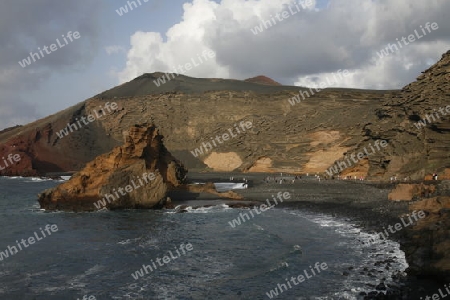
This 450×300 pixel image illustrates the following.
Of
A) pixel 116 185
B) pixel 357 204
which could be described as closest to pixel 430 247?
pixel 357 204

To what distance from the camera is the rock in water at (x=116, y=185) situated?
3603 cm

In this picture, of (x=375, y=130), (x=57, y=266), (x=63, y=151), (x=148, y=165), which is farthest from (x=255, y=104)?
(x=57, y=266)

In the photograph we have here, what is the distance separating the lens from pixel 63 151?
4072 inches

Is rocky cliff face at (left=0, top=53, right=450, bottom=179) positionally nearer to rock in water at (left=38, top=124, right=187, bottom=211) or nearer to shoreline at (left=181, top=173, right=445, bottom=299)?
shoreline at (left=181, top=173, right=445, bottom=299)

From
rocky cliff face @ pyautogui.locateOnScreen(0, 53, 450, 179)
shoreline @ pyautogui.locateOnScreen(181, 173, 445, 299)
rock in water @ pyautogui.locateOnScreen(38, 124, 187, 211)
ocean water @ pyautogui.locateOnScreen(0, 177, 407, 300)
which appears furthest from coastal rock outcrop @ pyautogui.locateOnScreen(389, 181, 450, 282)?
rocky cliff face @ pyautogui.locateOnScreen(0, 53, 450, 179)

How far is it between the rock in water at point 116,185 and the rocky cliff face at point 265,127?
31.7 metres

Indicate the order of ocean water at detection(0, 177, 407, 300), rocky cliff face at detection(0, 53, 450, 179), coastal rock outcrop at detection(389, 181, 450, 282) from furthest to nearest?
1. rocky cliff face at detection(0, 53, 450, 179)
2. ocean water at detection(0, 177, 407, 300)
3. coastal rock outcrop at detection(389, 181, 450, 282)

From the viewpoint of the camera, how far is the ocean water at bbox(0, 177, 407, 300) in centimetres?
1557

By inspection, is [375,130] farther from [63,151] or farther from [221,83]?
[63,151]

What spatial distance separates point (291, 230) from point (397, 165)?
30.1m

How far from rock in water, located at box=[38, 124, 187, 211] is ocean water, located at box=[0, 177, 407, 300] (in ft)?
11.8

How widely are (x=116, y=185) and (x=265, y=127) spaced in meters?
57.9

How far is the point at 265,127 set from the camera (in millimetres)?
90188

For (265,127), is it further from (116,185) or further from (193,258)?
(193,258)
